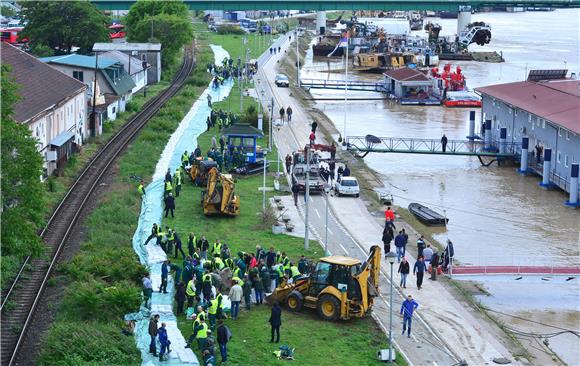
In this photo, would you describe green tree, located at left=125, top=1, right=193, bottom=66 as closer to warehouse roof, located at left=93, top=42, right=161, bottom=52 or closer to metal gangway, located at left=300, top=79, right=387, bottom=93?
warehouse roof, located at left=93, top=42, right=161, bottom=52

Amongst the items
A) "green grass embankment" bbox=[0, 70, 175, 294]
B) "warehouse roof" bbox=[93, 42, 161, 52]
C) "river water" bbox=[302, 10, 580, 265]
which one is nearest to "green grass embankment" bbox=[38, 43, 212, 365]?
"green grass embankment" bbox=[0, 70, 175, 294]

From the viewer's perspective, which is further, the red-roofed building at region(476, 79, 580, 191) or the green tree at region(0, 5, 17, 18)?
the green tree at region(0, 5, 17, 18)

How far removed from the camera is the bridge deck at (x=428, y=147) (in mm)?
62156

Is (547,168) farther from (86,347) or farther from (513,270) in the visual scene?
(86,347)

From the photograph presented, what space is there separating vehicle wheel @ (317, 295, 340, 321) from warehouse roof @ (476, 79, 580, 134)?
2441cm

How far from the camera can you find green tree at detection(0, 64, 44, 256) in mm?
28844

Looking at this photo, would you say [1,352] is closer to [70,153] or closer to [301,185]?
[301,185]

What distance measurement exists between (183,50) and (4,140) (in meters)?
105

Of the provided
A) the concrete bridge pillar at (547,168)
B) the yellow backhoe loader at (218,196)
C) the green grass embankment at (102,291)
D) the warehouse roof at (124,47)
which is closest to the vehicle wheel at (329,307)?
the green grass embankment at (102,291)

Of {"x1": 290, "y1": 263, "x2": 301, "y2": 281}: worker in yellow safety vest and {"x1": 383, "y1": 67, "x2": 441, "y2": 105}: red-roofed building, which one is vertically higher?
{"x1": 383, "y1": 67, "x2": 441, "y2": 105}: red-roofed building

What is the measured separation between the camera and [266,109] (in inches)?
3118

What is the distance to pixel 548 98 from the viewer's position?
59.4 m

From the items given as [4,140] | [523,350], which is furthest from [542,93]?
[4,140]

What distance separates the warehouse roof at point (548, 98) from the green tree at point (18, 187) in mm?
28735
